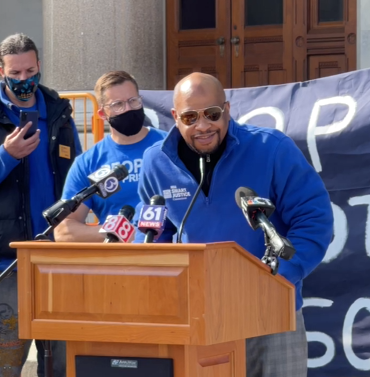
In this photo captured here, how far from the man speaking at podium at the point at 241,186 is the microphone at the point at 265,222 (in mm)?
394

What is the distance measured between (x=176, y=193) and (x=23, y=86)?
151cm

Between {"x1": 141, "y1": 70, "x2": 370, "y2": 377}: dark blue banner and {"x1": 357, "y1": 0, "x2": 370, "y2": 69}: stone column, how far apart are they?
3185 millimetres

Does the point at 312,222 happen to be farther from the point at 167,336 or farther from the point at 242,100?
the point at 242,100

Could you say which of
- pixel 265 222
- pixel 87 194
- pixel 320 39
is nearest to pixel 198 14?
pixel 320 39

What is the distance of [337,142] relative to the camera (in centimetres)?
560

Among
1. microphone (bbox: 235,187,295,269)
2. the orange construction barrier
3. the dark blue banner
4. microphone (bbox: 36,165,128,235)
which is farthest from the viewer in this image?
the orange construction barrier

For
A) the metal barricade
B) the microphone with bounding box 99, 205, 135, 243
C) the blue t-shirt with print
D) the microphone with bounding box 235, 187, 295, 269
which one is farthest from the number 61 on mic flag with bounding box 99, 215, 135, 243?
the metal barricade

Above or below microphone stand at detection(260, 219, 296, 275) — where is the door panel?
above

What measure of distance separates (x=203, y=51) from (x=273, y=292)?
7164mm

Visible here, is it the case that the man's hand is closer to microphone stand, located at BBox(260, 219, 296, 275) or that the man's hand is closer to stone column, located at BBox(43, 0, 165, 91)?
microphone stand, located at BBox(260, 219, 296, 275)

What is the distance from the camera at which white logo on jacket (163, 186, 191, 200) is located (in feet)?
11.3

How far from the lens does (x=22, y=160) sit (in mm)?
4672

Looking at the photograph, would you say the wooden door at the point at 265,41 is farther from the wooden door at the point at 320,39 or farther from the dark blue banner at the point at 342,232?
the dark blue banner at the point at 342,232

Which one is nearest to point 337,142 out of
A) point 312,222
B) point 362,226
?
point 362,226
